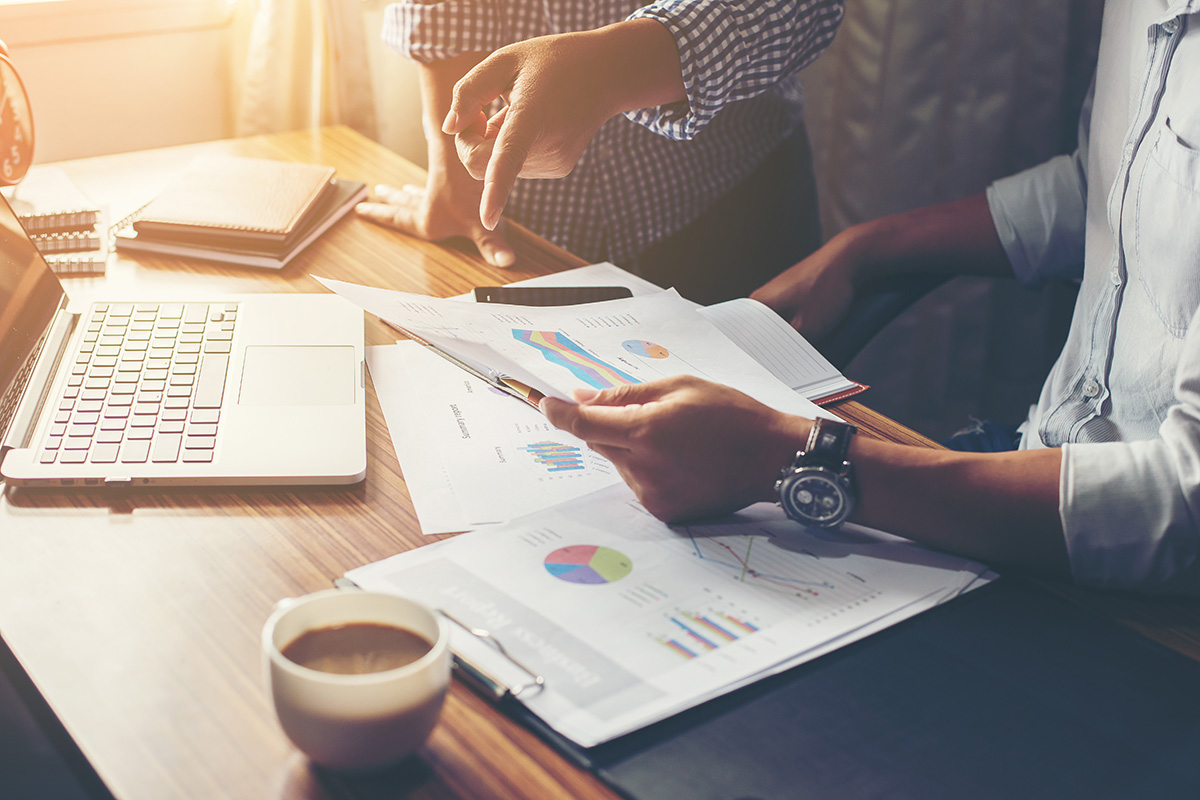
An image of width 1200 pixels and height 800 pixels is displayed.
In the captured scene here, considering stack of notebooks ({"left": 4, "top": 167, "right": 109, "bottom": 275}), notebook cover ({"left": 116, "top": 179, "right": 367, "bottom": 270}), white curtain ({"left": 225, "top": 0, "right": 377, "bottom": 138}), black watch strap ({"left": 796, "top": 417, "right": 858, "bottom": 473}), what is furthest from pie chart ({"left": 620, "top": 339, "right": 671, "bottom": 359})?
white curtain ({"left": 225, "top": 0, "right": 377, "bottom": 138})

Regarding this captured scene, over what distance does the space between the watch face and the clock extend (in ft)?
3.50

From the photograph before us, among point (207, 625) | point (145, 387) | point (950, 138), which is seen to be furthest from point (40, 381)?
point (950, 138)

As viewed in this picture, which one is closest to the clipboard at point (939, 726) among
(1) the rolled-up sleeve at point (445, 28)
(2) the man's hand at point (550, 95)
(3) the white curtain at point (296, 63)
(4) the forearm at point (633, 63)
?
(2) the man's hand at point (550, 95)

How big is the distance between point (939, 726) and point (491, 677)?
259 mm

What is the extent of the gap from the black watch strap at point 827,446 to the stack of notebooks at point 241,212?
69cm

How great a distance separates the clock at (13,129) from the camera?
1.17 m

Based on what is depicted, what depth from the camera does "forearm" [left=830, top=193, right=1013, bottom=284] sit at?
3.70 feet

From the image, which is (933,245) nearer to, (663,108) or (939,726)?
(663,108)

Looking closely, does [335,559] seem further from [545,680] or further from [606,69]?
[606,69]

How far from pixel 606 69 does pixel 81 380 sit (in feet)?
1.98

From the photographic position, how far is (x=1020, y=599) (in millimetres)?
656

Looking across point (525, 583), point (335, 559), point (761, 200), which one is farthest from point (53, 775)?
point (761, 200)

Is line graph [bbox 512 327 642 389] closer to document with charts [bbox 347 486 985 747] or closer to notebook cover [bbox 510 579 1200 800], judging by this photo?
document with charts [bbox 347 486 985 747]

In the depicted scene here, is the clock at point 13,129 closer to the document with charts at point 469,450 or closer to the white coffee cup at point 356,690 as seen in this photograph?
the document with charts at point 469,450
